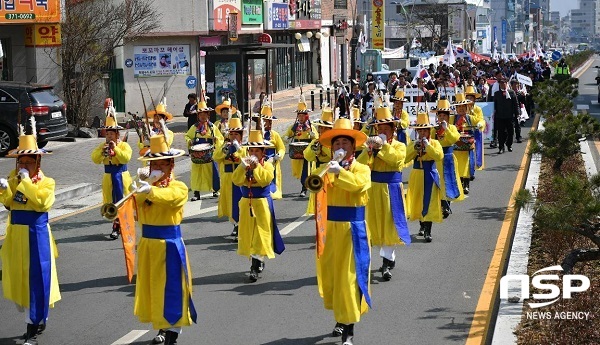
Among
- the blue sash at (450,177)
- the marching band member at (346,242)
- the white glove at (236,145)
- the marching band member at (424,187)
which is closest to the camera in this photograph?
the marching band member at (346,242)

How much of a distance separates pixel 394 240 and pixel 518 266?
1366 mm

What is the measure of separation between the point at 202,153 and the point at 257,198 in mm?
4832

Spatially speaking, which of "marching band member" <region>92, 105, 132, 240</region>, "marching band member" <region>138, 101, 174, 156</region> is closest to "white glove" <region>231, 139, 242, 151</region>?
"marching band member" <region>138, 101, 174, 156</region>

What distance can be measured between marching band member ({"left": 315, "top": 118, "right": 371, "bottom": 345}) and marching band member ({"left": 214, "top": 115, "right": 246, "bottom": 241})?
417 centimetres

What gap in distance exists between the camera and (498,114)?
24.3m

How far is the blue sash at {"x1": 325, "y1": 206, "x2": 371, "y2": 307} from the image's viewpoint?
9.10 m

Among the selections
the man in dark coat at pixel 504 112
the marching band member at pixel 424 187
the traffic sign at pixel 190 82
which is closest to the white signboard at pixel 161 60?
the traffic sign at pixel 190 82

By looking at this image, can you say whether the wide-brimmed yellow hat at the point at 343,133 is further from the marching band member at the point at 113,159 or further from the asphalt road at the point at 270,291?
the marching band member at the point at 113,159

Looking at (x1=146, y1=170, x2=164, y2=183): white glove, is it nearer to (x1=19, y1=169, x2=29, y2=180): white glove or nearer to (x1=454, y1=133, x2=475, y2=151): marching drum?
(x1=19, y1=169, x2=29, y2=180): white glove

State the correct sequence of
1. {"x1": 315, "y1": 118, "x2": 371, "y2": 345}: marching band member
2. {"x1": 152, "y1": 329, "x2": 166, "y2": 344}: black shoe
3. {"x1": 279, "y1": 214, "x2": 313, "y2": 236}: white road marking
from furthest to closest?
{"x1": 279, "y1": 214, "x2": 313, "y2": 236}: white road marking, {"x1": 152, "y1": 329, "x2": 166, "y2": 344}: black shoe, {"x1": 315, "y1": 118, "x2": 371, "y2": 345}: marching band member

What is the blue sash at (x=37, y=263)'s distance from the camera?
30.5ft

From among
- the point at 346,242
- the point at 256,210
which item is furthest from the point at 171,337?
the point at 256,210

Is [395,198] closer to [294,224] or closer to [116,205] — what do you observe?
[294,224]

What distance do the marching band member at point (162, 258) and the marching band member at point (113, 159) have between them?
17.3 ft
